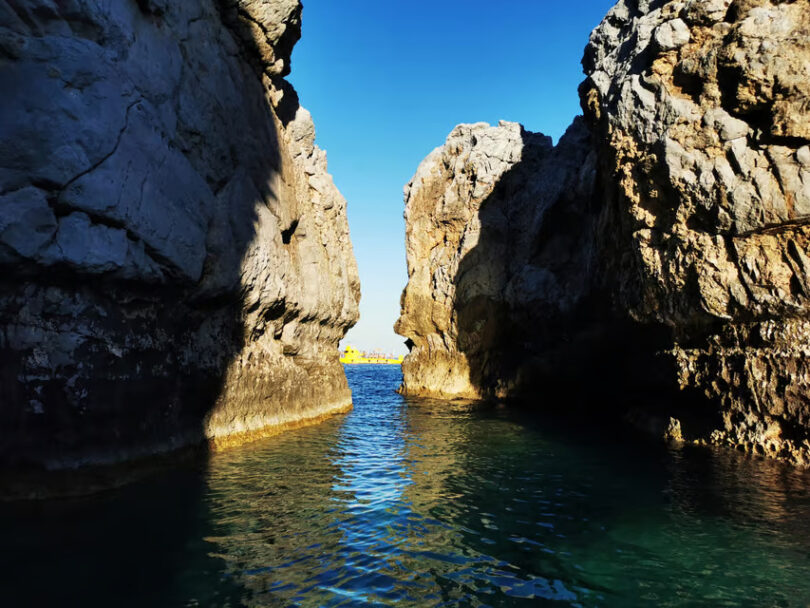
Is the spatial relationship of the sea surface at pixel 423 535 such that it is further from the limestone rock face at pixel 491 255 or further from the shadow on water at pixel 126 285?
the limestone rock face at pixel 491 255

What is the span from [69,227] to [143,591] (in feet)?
26.9

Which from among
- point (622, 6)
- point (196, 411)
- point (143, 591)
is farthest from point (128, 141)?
point (622, 6)

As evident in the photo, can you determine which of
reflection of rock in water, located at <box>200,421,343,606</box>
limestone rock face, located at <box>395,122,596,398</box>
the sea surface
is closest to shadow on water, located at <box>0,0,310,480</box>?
the sea surface

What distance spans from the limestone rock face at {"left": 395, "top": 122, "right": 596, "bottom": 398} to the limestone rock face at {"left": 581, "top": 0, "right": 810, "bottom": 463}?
1064 centimetres

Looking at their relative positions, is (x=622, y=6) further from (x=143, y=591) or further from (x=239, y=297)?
(x=143, y=591)

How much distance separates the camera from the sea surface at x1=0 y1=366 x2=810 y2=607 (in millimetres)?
7137

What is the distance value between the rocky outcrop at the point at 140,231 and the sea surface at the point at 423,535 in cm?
213

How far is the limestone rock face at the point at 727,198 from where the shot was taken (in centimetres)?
1467

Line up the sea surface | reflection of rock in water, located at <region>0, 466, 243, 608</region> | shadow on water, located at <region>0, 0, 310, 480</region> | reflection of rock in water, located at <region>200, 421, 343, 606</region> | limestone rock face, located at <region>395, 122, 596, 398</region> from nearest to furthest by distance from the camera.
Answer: reflection of rock in water, located at <region>0, 466, 243, 608</region> → the sea surface → reflection of rock in water, located at <region>200, 421, 343, 606</region> → shadow on water, located at <region>0, 0, 310, 480</region> → limestone rock face, located at <region>395, 122, 596, 398</region>

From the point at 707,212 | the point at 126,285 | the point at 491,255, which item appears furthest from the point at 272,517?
the point at 491,255

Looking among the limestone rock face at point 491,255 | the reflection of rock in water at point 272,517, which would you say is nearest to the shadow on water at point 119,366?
the reflection of rock in water at point 272,517

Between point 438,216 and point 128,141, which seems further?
point 438,216

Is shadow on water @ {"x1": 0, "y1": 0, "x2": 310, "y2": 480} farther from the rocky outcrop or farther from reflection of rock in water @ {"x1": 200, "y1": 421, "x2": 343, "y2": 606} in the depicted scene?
reflection of rock in water @ {"x1": 200, "y1": 421, "x2": 343, "y2": 606}

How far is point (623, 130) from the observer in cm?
1989
